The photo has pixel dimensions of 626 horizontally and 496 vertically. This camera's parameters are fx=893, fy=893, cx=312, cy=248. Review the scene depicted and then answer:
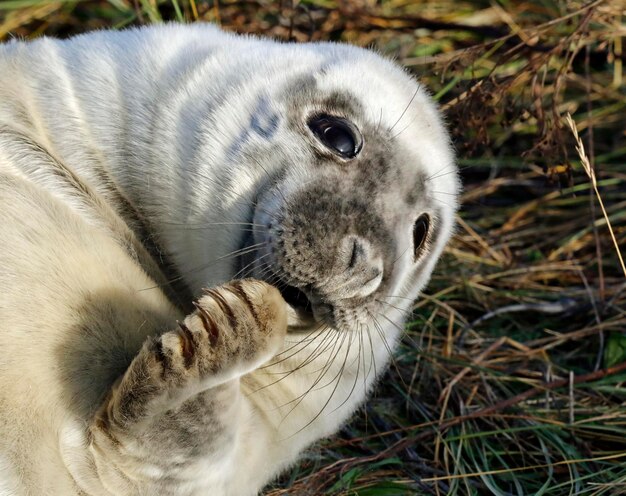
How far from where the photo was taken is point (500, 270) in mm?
4035

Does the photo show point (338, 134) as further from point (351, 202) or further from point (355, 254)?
point (355, 254)

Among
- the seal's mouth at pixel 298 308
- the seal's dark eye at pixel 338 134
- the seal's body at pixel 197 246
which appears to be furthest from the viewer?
the seal's dark eye at pixel 338 134

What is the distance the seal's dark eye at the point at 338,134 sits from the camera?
2.48 m

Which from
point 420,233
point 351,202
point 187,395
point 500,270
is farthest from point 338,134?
point 500,270

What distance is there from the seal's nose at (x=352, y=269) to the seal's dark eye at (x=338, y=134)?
1.05 feet

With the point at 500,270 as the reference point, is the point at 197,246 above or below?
above

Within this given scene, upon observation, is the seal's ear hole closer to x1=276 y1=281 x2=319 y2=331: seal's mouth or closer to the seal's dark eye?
the seal's dark eye

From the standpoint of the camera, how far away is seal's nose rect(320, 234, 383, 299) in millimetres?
2219

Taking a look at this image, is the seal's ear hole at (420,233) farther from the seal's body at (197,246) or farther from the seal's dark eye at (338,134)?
the seal's dark eye at (338,134)

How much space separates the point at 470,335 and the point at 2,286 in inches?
82.2

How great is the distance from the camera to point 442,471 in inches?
117

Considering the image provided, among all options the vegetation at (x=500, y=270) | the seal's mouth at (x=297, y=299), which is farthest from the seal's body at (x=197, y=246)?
the vegetation at (x=500, y=270)

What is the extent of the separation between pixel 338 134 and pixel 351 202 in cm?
26

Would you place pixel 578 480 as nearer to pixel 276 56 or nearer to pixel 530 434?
pixel 530 434
